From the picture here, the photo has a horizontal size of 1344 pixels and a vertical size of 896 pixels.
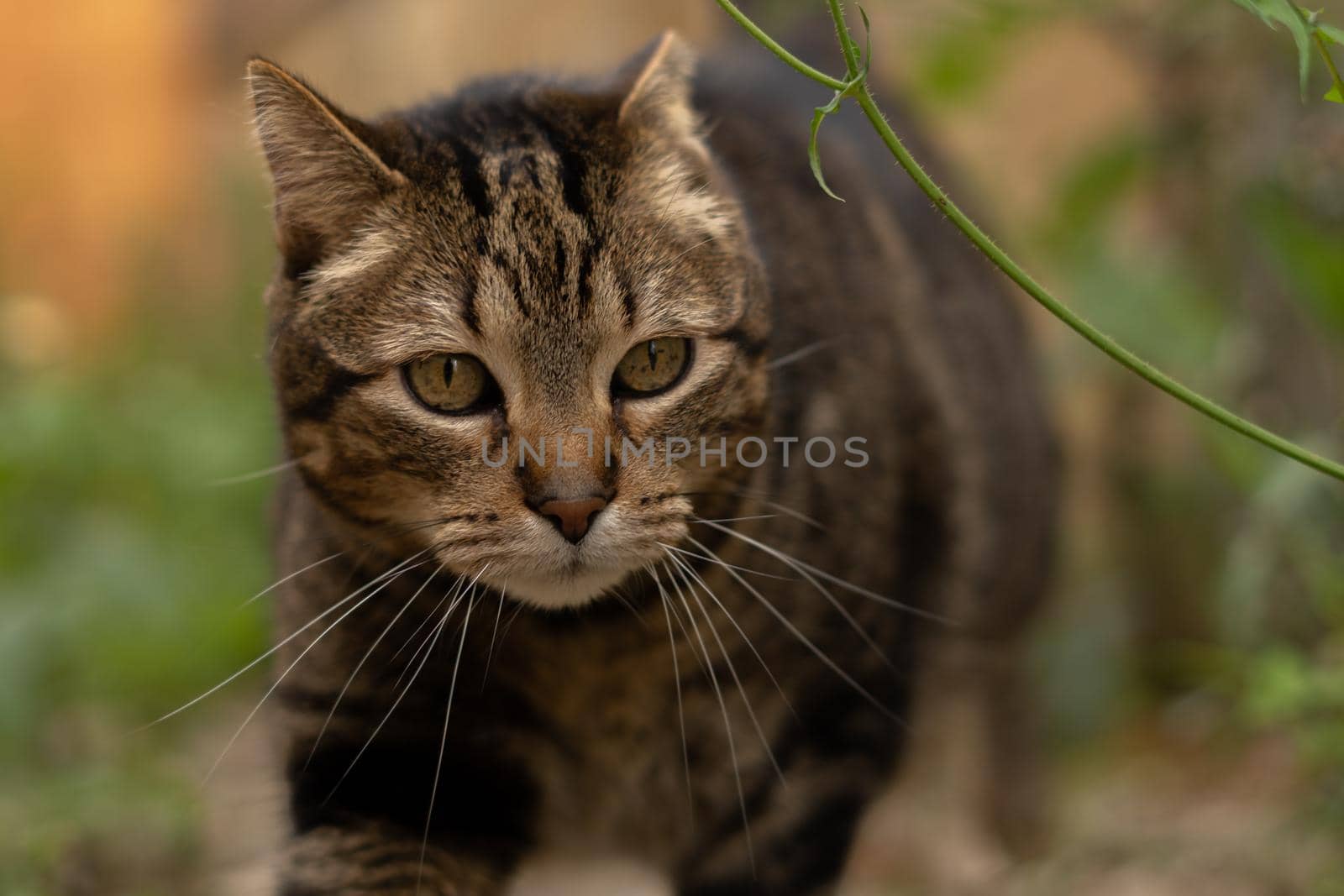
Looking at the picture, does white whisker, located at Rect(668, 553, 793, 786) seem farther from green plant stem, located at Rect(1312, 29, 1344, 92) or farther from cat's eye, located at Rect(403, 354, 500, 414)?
green plant stem, located at Rect(1312, 29, 1344, 92)

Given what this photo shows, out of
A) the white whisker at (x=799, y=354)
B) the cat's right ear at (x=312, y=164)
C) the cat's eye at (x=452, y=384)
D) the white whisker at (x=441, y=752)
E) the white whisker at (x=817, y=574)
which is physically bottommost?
the white whisker at (x=441, y=752)

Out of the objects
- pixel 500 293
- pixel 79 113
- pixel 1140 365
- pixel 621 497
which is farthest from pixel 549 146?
pixel 79 113

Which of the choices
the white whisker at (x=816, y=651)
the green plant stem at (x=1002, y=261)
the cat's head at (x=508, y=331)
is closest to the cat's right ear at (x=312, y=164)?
the cat's head at (x=508, y=331)

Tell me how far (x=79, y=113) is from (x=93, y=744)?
3.14m

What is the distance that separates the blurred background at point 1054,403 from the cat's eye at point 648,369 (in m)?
0.58

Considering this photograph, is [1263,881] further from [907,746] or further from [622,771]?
[622,771]

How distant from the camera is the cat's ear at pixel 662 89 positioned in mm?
1633

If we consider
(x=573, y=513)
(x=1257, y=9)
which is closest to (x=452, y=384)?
(x=573, y=513)

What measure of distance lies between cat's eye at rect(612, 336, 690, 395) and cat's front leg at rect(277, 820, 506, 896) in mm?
618

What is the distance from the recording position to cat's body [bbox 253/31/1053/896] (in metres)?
1.52

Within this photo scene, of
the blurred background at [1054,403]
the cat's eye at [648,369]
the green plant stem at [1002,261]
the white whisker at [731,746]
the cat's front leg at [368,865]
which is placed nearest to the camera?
the green plant stem at [1002,261]

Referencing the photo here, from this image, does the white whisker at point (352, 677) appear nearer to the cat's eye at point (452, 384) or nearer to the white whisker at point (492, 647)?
the white whisker at point (492, 647)

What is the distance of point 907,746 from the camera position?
7.42 feet

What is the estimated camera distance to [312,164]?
1.54 meters
